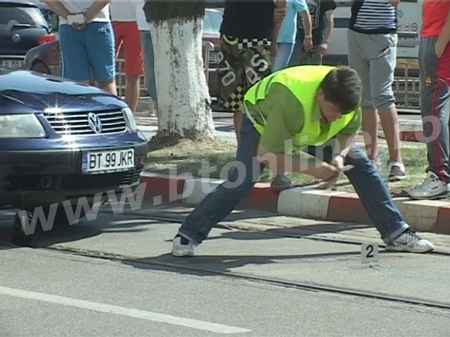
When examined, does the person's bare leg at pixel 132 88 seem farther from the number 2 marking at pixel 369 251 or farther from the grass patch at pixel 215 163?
the number 2 marking at pixel 369 251

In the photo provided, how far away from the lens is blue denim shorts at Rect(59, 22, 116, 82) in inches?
403

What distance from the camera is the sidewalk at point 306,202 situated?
777 cm

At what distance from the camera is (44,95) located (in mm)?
7367

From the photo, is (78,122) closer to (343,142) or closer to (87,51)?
(343,142)

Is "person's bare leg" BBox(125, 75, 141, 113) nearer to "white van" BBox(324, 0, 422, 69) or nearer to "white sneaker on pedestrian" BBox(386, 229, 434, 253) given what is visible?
"white sneaker on pedestrian" BBox(386, 229, 434, 253)

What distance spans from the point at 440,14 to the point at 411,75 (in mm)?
9627

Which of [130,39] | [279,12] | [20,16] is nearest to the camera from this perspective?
[279,12]

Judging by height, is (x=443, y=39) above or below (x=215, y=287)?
→ above

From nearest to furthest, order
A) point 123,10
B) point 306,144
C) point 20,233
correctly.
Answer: point 306,144 → point 20,233 → point 123,10

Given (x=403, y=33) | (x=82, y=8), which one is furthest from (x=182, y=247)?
(x=403, y=33)

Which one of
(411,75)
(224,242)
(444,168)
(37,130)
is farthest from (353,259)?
(411,75)

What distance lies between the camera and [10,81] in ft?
24.7

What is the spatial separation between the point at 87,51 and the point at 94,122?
3.05 m

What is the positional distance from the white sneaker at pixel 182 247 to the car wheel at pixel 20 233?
1.05 m
